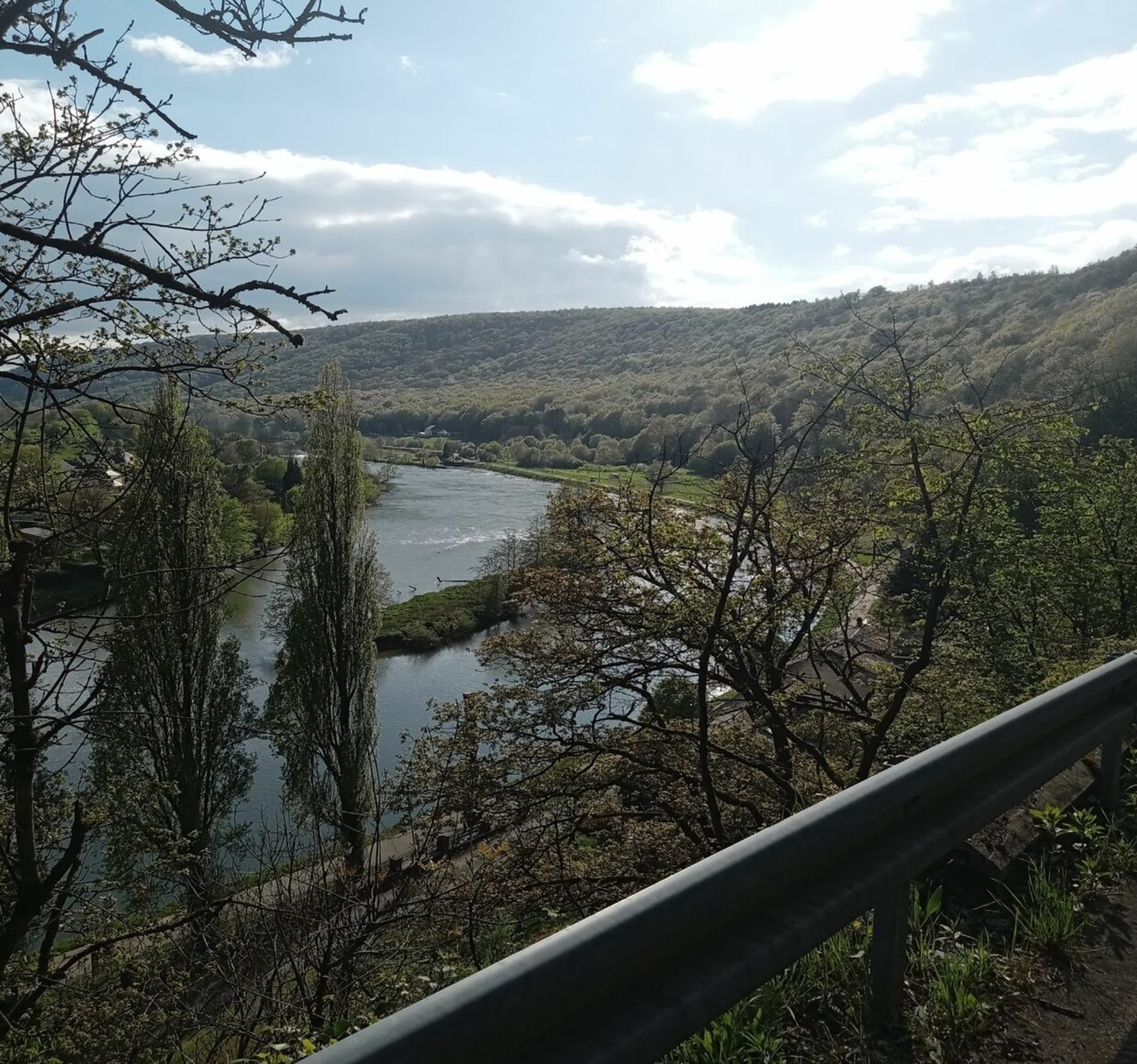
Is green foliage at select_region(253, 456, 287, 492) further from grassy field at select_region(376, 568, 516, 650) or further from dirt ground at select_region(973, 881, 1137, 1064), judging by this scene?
dirt ground at select_region(973, 881, 1137, 1064)

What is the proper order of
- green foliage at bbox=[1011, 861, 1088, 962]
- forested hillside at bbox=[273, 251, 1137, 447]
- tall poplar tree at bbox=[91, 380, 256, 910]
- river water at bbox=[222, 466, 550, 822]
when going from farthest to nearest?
forested hillside at bbox=[273, 251, 1137, 447]
river water at bbox=[222, 466, 550, 822]
tall poplar tree at bbox=[91, 380, 256, 910]
green foliage at bbox=[1011, 861, 1088, 962]

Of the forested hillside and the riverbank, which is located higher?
the forested hillside

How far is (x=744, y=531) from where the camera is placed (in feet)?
27.1

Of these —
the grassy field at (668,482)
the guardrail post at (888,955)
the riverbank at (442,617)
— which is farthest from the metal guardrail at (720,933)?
the riverbank at (442,617)

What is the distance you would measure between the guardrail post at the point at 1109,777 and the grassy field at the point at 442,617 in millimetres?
30362

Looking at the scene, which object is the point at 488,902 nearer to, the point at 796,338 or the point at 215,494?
the point at 796,338

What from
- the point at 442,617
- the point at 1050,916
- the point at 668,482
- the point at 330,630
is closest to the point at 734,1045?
the point at 1050,916

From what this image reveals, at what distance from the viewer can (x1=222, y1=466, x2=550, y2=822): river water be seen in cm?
2394

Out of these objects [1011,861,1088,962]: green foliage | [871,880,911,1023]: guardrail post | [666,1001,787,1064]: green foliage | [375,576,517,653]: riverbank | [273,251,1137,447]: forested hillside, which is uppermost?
[273,251,1137,447]: forested hillside

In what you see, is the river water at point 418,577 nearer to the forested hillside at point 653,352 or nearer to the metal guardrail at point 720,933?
the metal guardrail at point 720,933

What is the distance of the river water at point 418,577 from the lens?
942 inches

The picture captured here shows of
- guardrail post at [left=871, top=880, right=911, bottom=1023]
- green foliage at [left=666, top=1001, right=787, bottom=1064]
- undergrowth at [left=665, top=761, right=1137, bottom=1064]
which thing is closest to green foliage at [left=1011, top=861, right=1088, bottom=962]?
undergrowth at [left=665, top=761, right=1137, bottom=1064]

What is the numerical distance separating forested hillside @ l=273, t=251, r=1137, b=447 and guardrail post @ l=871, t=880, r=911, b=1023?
4126 mm

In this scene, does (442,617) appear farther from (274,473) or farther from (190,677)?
(190,677)
